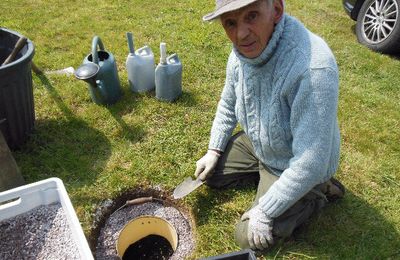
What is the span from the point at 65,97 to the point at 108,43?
1.14 meters

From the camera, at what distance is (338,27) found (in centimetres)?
500

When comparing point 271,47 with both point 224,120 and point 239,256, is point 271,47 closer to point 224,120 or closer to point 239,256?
point 224,120

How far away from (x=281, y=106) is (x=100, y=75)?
189 centimetres

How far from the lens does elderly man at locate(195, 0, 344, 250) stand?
174 centimetres

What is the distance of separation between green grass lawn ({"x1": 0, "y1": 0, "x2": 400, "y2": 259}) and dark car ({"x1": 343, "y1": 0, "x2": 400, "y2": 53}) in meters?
0.14

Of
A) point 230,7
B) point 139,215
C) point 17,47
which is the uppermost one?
point 230,7

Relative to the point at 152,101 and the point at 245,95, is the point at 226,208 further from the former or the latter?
the point at 152,101

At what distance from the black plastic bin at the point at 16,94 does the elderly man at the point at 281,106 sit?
4.80 feet

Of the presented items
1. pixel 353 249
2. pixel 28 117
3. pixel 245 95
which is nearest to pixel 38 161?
pixel 28 117

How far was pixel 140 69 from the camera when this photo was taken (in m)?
3.50

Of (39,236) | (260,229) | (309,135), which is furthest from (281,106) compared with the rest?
(39,236)

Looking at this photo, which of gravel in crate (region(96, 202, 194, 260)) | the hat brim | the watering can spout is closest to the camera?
the hat brim

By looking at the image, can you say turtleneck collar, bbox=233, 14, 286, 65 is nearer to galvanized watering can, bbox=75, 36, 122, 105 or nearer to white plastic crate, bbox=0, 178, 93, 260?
white plastic crate, bbox=0, 178, 93, 260

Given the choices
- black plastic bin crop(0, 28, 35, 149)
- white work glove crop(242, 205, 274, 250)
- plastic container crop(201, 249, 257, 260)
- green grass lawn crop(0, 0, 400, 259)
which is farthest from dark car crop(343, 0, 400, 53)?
black plastic bin crop(0, 28, 35, 149)
